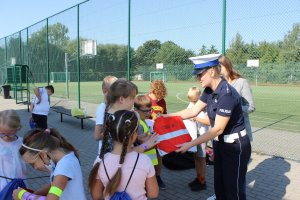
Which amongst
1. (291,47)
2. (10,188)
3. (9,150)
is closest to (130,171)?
(10,188)

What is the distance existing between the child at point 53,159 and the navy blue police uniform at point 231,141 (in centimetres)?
137

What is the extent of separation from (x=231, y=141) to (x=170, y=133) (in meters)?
0.65

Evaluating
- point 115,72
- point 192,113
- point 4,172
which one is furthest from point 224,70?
point 115,72

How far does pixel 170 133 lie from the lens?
11.1 ft

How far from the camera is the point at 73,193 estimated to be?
2213 mm

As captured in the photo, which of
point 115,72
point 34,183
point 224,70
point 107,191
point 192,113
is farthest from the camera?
point 115,72

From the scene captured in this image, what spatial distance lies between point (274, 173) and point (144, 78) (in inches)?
390

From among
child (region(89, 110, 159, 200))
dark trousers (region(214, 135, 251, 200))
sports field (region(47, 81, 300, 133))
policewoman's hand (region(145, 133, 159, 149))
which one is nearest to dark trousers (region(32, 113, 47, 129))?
dark trousers (region(214, 135, 251, 200))

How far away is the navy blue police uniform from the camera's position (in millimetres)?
2926

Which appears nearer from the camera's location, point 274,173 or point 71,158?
point 71,158

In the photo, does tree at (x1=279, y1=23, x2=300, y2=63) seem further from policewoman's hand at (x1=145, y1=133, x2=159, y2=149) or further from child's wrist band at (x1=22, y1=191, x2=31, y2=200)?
child's wrist band at (x1=22, y1=191, x2=31, y2=200)

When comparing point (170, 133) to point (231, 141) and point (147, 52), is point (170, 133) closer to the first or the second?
point (231, 141)

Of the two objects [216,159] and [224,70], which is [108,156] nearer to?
[216,159]

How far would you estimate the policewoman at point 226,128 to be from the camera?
9.55 ft
